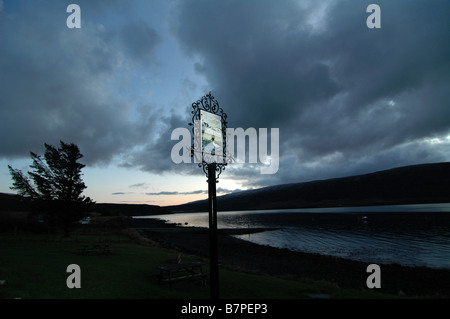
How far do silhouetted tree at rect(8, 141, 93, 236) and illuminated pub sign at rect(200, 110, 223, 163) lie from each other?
3901 centimetres

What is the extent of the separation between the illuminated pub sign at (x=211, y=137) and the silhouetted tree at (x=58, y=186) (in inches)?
1536

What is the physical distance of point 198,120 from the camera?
7184mm

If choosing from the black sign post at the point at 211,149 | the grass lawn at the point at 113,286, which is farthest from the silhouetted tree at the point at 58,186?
the black sign post at the point at 211,149

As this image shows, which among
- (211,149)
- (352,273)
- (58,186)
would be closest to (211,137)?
(211,149)

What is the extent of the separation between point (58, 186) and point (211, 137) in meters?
41.7

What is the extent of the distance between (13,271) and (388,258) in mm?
39701

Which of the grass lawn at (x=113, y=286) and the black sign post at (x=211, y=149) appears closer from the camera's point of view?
the black sign post at (x=211, y=149)

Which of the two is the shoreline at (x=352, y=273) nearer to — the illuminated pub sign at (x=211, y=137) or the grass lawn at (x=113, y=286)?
the grass lawn at (x=113, y=286)

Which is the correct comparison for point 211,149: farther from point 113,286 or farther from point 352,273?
point 352,273

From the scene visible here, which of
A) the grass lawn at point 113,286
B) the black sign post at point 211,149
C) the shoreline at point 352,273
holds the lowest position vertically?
the shoreline at point 352,273

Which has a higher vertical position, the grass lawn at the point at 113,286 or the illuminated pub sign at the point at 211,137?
the illuminated pub sign at the point at 211,137

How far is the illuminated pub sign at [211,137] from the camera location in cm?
704
